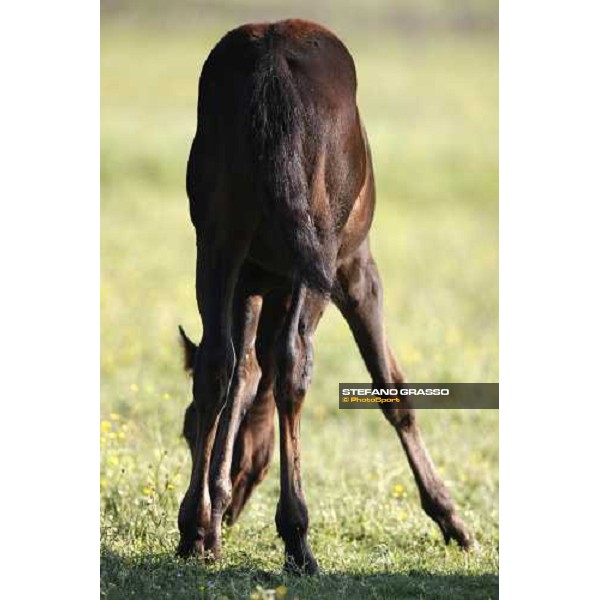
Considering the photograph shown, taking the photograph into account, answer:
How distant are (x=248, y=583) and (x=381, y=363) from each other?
5.72 ft

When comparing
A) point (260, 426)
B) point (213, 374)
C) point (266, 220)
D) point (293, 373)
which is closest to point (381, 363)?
point (260, 426)

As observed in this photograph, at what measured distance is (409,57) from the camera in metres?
16.3

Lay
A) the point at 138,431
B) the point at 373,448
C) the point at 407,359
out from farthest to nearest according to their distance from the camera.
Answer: the point at 407,359 → the point at 373,448 → the point at 138,431

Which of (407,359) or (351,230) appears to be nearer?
(351,230)

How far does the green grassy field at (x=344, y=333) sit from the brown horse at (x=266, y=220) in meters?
0.48

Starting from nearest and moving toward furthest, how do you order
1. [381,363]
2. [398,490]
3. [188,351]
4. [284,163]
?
1. [284,163]
2. [188,351]
3. [381,363]
4. [398,490]

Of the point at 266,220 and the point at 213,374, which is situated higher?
the point at 266,220

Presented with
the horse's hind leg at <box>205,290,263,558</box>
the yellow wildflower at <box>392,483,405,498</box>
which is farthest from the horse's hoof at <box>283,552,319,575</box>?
the yellow wildflower at <box>392,483,405,498</box>

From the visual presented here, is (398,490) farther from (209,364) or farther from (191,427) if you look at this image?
(209,364)

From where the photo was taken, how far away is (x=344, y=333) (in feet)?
41.7

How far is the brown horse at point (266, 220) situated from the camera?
5.56 metres

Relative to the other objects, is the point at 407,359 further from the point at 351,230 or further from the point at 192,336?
the point at 351,230
